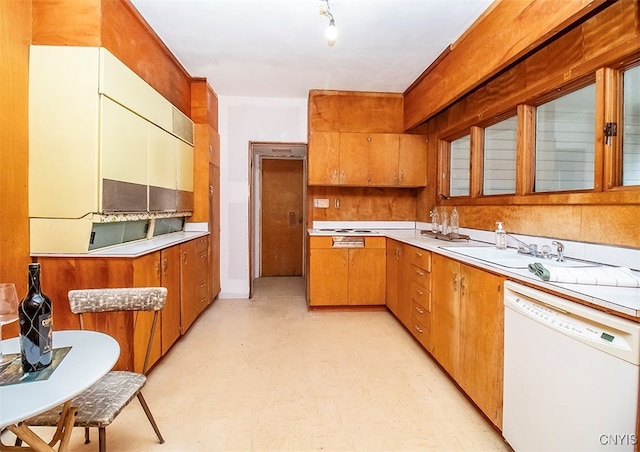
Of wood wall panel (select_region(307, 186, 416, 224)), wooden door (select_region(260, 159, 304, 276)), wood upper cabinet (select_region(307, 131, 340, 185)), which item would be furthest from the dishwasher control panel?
wooden door (select_region(260, 159, 304, 276))

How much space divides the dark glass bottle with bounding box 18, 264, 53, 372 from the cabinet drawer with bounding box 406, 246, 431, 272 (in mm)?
2430

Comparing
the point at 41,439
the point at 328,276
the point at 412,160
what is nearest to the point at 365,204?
the point at 412,160

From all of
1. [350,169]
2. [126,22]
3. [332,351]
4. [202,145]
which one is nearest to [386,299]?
[332,351]

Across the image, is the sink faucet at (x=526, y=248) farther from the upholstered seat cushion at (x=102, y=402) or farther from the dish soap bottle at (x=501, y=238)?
the upholstered seat cushion at (x=102, y=402)

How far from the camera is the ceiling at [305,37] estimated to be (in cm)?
252

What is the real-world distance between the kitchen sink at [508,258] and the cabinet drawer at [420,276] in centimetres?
35

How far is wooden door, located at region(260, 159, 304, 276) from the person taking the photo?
6301 mm

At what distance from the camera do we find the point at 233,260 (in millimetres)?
4688

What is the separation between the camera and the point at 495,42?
2.36 m

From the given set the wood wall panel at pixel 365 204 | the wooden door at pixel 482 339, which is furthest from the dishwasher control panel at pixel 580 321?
the wood wall panel at pixel 365 204

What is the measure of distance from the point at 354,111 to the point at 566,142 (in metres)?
2.60

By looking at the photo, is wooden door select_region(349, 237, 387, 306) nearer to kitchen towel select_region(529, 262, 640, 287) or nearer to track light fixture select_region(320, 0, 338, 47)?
track light fixture select_region(320, 0, 338, 47)

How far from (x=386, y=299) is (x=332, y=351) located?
4.33ft

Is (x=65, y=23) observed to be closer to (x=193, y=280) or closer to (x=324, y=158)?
(x=193, y=280)
